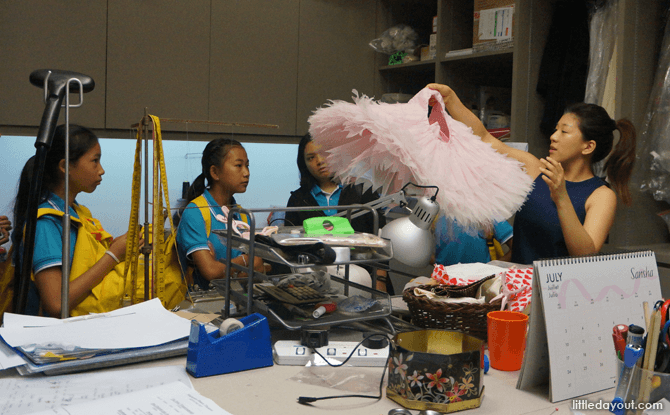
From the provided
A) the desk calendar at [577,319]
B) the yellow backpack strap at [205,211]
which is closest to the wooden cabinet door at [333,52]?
the yellow backpack strap at [205,211]

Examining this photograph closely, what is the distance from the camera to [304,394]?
0.88 meters

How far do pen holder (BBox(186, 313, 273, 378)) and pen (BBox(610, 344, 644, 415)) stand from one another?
54cm

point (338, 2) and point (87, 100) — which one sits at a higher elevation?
point (338, 2)

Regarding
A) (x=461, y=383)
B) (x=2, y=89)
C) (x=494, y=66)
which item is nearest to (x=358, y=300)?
(x=461, y=383)

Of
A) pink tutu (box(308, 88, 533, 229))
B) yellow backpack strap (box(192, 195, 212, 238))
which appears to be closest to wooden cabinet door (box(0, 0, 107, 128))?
yellow backpack strap (box(192, 195, 212, 238))

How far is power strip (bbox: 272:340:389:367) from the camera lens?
100 centimetres

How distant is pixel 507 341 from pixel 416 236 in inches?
9.8

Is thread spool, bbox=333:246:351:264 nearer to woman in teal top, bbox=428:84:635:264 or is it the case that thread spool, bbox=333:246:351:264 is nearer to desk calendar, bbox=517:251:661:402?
desk calendar, bbox=517:251:661:402

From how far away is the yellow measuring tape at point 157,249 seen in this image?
4.93 feet

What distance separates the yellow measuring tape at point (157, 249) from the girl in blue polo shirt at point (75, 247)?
77 mm

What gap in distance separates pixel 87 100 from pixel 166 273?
3.75ft

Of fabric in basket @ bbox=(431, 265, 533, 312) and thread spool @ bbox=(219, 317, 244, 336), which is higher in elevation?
fabric in basket @ bbox=(431, 265, 533, 312)

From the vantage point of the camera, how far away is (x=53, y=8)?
7.63 feet

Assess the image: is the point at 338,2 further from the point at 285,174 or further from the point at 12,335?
the point at 12,335
